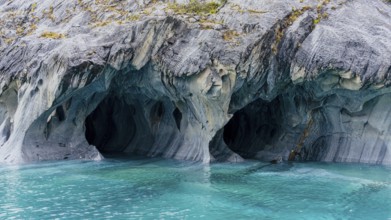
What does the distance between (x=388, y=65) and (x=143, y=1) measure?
1441 cm

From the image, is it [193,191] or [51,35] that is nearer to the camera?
[193,191]

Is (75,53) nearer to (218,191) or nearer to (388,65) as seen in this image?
(218,191)

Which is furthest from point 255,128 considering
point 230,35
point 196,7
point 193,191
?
point 193,191

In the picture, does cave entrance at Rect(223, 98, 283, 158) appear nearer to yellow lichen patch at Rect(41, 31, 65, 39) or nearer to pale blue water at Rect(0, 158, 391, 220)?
pale blue water at Rect(0, 158, 391, 220)

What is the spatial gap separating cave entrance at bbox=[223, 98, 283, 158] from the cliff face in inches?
23.2

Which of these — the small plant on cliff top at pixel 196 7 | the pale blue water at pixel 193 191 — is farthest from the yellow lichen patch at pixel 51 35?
the pale blue water at pixel 193 191

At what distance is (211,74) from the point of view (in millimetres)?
24531

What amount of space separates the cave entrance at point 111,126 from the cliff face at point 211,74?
4.03 metres

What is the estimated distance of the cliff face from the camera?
24.7 m

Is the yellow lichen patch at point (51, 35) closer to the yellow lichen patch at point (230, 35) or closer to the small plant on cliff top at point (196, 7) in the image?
the small plant on cliff top at point (196, 7)

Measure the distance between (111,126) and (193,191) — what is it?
16.9 m

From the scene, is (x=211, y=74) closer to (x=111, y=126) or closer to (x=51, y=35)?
(x=51, y=35)

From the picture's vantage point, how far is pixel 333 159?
90.3 ft

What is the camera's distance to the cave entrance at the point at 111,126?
3316cm
